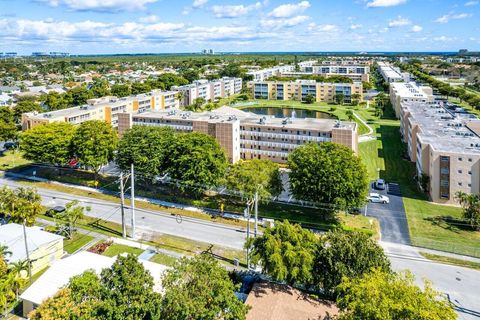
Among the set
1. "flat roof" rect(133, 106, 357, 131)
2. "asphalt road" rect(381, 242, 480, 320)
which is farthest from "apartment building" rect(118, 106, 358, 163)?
"asphalt road" rect(381, 242, 480, 320)

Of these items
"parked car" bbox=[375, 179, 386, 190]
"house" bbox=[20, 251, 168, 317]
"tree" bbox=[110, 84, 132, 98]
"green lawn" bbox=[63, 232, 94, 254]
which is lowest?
"green lawn" bbox=[63, 232, 94, 254]

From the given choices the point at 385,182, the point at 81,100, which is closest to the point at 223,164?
the point at 385,182

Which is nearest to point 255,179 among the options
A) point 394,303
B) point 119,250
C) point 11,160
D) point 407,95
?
point 119,250

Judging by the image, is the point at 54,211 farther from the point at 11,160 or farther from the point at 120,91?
the point at 120,91

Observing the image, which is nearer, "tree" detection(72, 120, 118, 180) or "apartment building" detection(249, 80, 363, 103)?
"tree" detection(72, 120, 118, 180)

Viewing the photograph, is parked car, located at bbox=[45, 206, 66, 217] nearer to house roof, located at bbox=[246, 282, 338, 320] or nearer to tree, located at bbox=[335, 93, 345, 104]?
house roof, located at bbox=[246, 282, 338, 320]

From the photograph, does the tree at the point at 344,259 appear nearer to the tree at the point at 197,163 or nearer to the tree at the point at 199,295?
the tree at the point at 199,295
